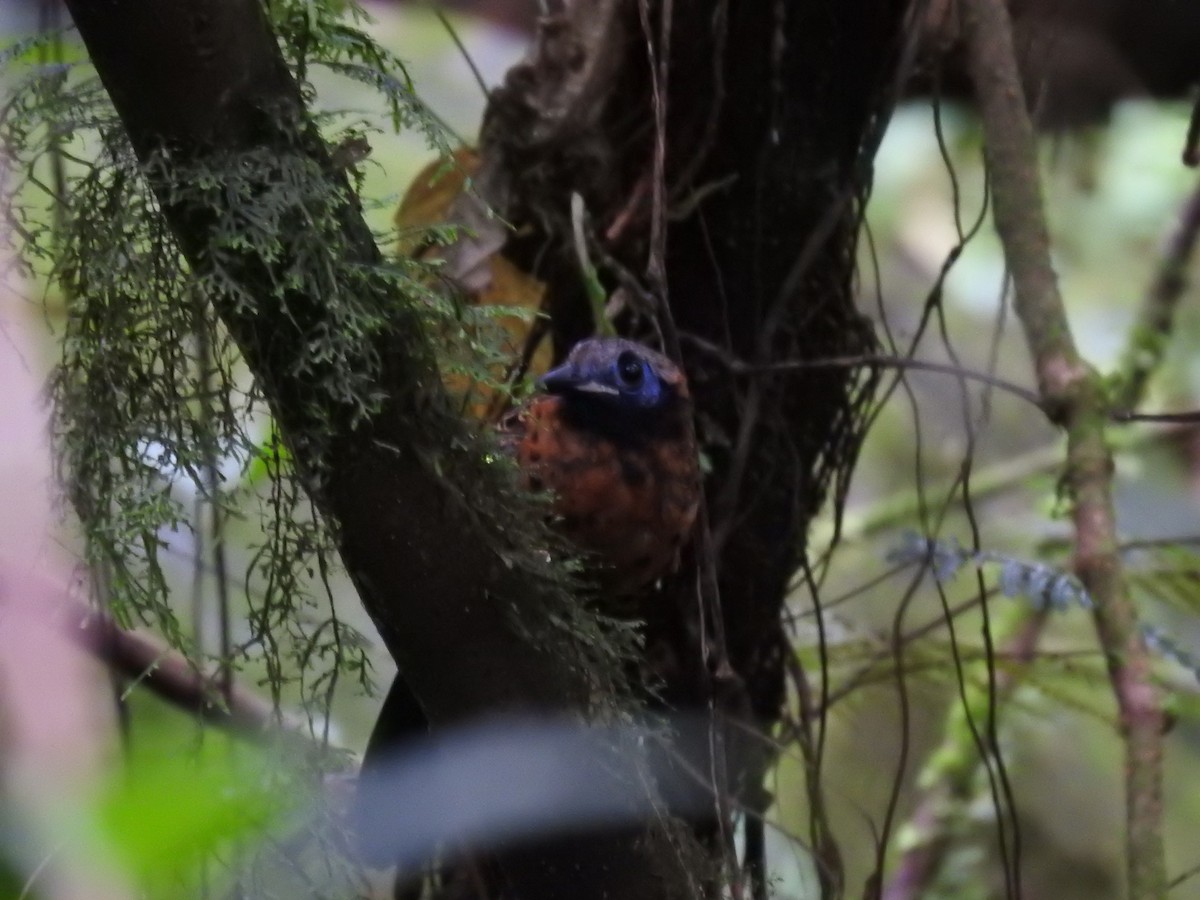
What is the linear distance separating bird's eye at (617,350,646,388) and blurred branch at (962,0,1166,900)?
609 millimetres

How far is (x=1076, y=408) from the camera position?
6.50 feet

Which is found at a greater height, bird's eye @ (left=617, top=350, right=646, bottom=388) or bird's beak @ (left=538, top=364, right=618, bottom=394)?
bird's eye @ (left=617, top=350, right=646, bottom=388)

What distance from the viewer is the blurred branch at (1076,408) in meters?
1.87

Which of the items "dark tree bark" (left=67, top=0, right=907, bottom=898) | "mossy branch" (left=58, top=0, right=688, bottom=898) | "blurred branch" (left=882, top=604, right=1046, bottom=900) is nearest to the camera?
"mossy branch" (left=58, top=0, right=688, bottom=898)

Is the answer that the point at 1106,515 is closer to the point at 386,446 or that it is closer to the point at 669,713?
the point at 669,713

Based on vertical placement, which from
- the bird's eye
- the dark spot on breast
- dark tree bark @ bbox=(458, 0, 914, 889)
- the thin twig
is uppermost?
the thin twig

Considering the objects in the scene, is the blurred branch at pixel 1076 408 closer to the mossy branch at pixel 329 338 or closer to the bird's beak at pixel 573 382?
the bird's beak at pixel 573 382

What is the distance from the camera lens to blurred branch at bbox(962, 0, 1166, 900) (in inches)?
73.8

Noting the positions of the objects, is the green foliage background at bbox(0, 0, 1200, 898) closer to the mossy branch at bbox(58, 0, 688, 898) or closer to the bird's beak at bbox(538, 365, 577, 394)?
the mossy branch at bbox(58, 0, 688, 898)

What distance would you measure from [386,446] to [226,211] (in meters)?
0.26

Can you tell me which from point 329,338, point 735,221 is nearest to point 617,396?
point 735,221

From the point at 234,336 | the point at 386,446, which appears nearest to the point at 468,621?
the point at 386,446

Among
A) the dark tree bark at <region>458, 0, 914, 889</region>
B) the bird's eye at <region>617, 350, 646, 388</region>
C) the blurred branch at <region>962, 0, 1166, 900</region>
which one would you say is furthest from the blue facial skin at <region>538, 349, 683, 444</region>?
the blurred branch at <region>962, 0, 1166, 900</region>

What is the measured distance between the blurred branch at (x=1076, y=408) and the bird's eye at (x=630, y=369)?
0.61 metres
